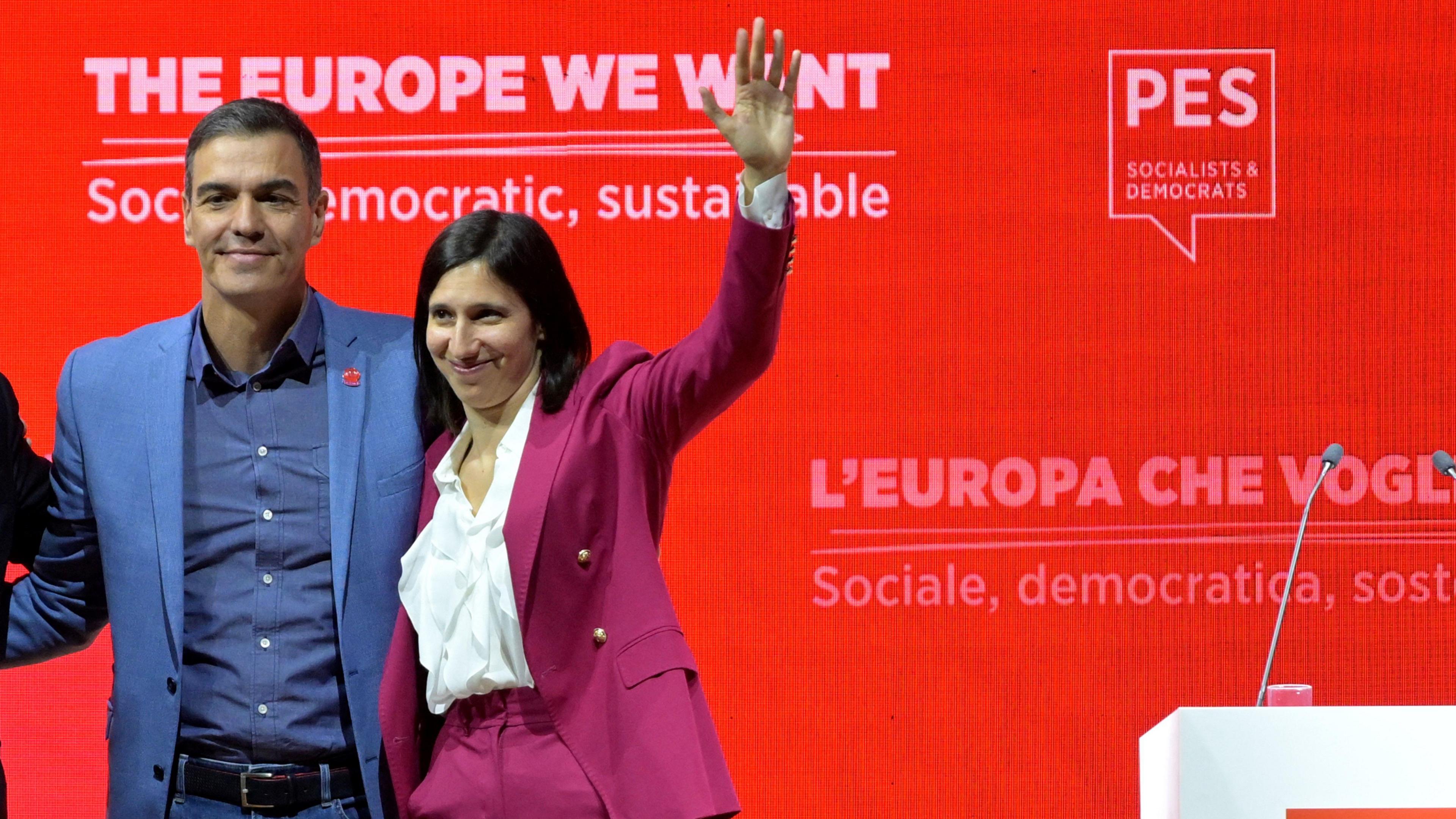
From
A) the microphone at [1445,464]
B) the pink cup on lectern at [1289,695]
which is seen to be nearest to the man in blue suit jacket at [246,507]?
the pink cup on lectern at [1289,695]

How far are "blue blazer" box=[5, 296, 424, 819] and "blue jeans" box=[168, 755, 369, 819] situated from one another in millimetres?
22

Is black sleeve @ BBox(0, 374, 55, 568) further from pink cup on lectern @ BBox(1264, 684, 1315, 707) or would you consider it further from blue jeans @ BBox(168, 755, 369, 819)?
pink cup on lectern @ BBox(1264, 684, 1315, 707)

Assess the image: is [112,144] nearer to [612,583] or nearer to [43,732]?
[43,732]

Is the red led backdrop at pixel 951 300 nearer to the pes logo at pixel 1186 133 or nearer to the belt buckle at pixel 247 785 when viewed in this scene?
the pes logo at pixel 1186 133

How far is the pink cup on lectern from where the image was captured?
10.7 feet

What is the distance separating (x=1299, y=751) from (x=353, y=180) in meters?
→ 2.69

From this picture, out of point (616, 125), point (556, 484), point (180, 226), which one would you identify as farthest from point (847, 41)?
point (556, 484)

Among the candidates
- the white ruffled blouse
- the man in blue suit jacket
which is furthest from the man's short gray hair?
the white ruffled blouse

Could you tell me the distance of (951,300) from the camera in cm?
418

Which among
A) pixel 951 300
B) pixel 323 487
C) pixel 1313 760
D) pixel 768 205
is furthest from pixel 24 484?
pixel 951 300

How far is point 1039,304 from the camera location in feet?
13.7

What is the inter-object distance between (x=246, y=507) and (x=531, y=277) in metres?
0.58

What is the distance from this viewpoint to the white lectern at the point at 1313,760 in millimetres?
2740

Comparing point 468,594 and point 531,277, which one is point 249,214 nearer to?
point 531,277
